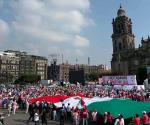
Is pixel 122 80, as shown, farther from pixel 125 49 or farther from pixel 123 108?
pixel 125 49

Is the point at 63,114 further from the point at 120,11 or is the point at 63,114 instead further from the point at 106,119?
the point at 120,11

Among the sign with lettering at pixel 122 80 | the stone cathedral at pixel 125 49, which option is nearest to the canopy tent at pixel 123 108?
the sign with lettering at pixel 122 80

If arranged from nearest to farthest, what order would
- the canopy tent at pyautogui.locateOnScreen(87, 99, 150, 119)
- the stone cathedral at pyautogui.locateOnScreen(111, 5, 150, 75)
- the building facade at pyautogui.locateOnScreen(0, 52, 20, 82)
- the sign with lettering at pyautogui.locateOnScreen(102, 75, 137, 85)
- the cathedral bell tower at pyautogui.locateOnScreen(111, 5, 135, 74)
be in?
the canopy tent at pyautogui.locateOnScreen(87, 99, 150, 119), the sign with lettering at pyautogui.locateOnScreen(102, 75, 137, 85), the stone cathedral at pyautogui.locateOnScreen(111, 5, 150, 75), the cathedral bell tower at pyautogui.locateOnScreen(111, 5, 135, 74), the building facade at pyautogui.locateOnScreen(0, 52, 20, 82)

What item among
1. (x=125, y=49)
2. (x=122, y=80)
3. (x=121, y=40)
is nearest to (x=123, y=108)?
(x=122, y=80)

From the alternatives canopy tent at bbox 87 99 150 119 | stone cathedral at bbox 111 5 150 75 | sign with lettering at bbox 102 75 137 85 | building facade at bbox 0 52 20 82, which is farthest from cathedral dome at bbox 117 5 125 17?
canopy tent at bbox 87 99 150 119

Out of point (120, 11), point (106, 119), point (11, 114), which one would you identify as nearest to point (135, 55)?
point (120, 11)

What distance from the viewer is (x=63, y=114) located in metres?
20.6

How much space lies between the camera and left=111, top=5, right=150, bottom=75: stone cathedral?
113 metres

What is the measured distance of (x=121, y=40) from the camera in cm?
11581

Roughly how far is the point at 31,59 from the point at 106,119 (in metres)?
140

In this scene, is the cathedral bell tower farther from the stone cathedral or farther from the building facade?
the building facade

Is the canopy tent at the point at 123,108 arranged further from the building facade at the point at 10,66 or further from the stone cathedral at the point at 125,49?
the building facade at the point at 10,66

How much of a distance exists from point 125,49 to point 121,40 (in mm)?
4004

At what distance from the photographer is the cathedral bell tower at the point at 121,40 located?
11500 centimetres
